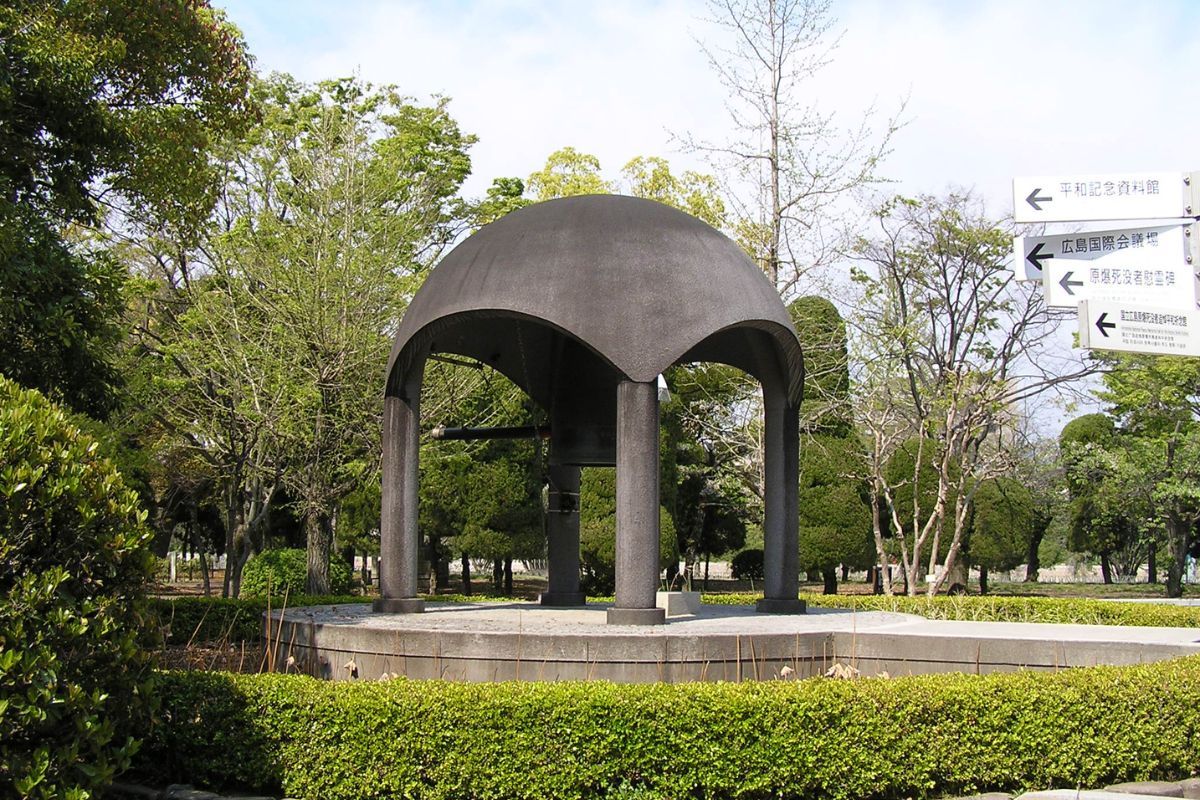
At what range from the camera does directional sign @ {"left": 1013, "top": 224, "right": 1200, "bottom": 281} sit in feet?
Result: 26.5

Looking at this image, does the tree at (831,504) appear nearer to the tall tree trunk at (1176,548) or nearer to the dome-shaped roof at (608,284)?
the tall tree trunk at (1176,548)

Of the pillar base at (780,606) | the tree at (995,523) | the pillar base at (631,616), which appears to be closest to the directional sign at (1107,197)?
the pillar base at (631,616)

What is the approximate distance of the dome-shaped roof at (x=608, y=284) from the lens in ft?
35.6

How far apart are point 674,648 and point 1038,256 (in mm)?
4517

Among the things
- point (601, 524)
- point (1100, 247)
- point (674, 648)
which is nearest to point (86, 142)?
point (674, 648)

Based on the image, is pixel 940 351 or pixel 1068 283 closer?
pixel 1068 283

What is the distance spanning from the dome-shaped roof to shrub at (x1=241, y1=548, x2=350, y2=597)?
36.4 ft

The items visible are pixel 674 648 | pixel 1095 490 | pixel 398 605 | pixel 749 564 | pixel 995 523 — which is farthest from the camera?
pixel 749 564

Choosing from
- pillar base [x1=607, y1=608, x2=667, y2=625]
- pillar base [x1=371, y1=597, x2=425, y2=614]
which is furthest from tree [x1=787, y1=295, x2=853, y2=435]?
pillar base [x1=607, y1=608, x2=667, y2=625]

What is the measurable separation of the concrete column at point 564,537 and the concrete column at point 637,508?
3544mm

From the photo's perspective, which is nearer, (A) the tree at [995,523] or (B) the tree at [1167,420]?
(B) the tree at [1167,420]

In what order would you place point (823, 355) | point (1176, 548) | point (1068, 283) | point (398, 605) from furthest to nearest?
point (1176, 548), point (823, 355), point (398, 605), point (1068, 283)

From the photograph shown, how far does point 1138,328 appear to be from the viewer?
7.77 metres

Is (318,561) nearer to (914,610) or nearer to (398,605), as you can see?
(398,605)
